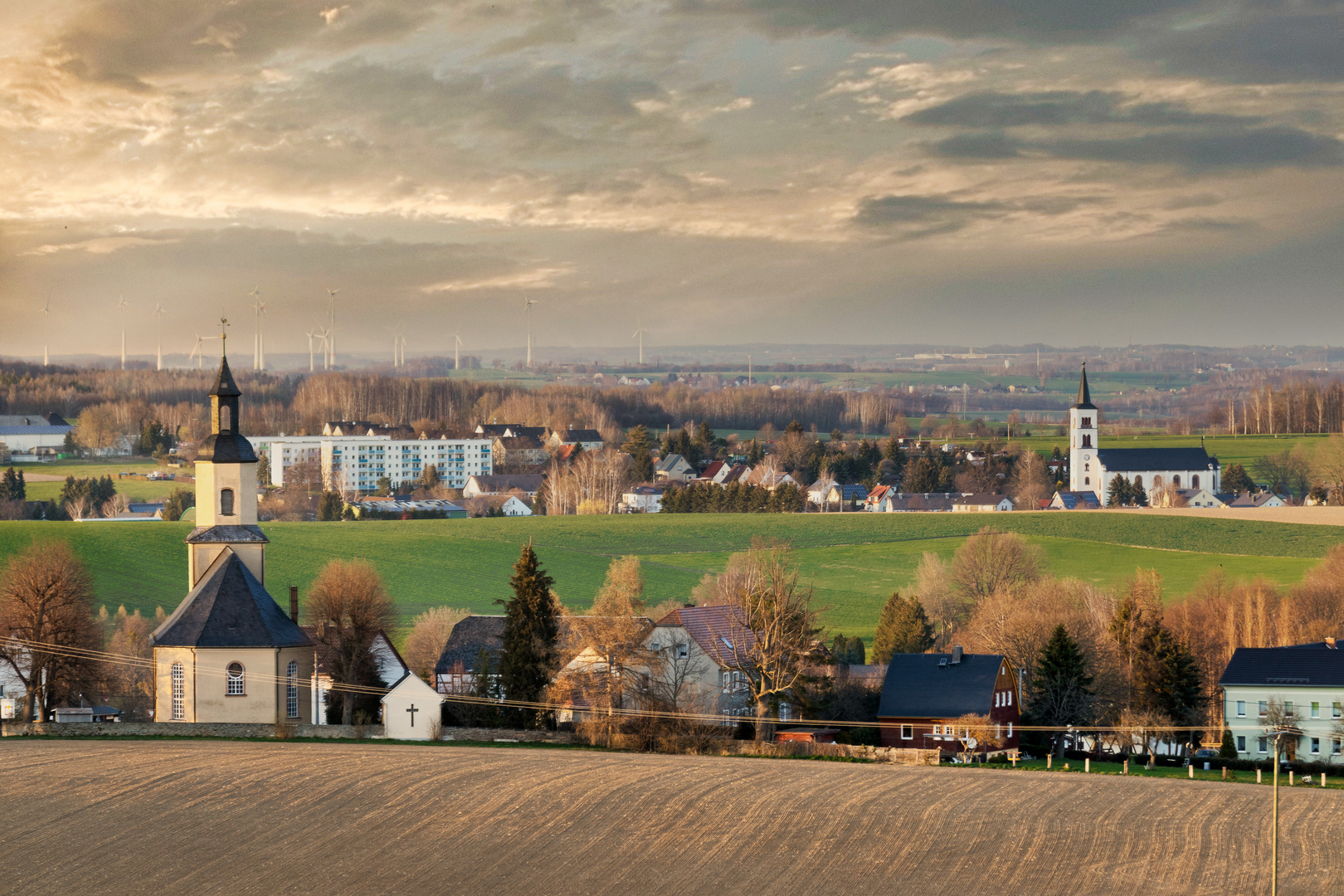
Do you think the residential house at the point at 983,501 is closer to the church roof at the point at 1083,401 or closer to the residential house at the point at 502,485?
the church roof at the point at 1083,401

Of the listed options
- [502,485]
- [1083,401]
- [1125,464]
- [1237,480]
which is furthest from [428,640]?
[1083,401]

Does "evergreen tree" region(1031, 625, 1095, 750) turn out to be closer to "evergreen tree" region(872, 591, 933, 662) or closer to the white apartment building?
"evergreen tree" region(872, 591, 933, 662)

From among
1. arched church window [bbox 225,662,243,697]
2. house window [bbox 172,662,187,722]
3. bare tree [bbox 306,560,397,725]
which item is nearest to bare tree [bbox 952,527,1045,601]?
bare tree [bbox 306,560,397,725]

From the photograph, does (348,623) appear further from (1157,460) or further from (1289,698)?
(1157,460)

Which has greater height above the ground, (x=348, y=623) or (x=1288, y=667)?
(x=348, y=623)

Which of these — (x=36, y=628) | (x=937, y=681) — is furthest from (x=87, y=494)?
(x=937, y=681)
